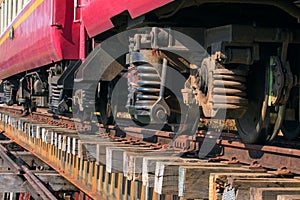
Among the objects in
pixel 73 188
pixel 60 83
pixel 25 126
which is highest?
A: pixel 60 83

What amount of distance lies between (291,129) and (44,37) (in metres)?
6.14

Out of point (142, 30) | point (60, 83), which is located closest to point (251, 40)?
point (142, 30)

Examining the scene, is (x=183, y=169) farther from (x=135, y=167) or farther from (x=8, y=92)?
(x=8, y=92)

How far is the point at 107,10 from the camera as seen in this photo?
20.4 ft

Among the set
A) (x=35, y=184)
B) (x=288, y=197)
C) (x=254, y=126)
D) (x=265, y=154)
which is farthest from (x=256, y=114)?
(x=35, y=184)

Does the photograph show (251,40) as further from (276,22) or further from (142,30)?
(142,30)

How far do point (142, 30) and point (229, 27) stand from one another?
1453 mm

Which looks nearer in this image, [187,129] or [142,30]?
[142,30]

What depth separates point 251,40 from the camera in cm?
445

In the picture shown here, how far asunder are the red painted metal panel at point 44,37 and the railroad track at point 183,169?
6.93 ft

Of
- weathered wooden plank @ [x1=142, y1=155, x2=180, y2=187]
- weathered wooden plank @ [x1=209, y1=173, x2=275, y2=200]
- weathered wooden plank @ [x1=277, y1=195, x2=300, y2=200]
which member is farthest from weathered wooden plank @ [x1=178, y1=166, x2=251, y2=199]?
weathered wooden plank @ [x1=277, y1=195, x2=300, y2=200]

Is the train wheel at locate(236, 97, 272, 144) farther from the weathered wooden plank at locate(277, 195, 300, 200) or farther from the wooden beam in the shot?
the wooden beam

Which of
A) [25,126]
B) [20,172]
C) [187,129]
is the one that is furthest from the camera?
[25,126]

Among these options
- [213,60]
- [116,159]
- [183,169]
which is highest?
[213,60]
